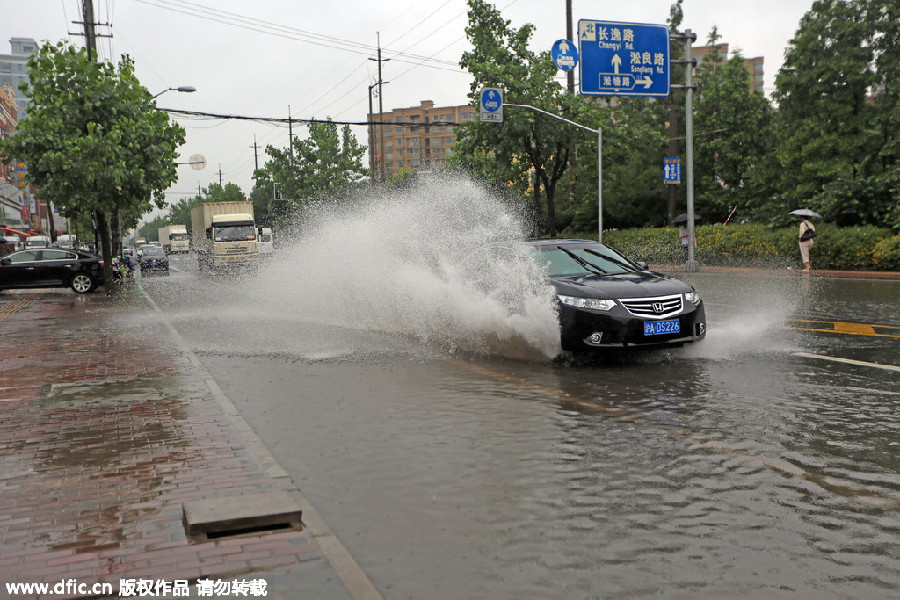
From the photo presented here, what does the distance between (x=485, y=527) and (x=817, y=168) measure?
1360 inches

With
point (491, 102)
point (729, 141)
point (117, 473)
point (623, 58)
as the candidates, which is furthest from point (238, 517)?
point (729, 141)

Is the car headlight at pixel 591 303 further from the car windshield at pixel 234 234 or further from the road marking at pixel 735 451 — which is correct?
the car windshield at pixel 234 234

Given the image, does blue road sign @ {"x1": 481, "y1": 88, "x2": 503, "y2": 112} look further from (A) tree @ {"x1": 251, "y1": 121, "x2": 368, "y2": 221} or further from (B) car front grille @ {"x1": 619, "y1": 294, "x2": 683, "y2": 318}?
(A) tree @ {"x1": 251, "y1": 121, "x2": 368, "y2": 221}

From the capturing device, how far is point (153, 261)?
166ft

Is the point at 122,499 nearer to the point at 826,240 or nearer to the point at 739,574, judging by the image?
the point at 739,574

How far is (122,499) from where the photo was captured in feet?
16.3

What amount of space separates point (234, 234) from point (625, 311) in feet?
125

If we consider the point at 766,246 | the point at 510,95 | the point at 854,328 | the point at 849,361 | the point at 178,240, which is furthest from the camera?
the point at 178,240

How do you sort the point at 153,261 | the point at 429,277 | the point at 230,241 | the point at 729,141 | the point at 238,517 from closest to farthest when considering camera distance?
the point at 238,517 → the point at 429,277 → the point at 729,141 → the point at 230,241 → the point at 153,261

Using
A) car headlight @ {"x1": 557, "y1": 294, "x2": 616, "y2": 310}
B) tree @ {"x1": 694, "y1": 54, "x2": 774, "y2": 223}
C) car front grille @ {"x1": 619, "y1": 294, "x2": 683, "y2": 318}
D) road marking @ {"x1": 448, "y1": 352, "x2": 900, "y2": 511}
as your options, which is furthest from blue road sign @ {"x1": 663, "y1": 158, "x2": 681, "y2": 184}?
road marking @ {"x1": 448, "y1": 352, "x2": 900, "y2": 511}

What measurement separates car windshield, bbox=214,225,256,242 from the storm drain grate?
41.6m

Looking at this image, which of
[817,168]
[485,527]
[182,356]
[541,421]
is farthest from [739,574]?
[817,168]

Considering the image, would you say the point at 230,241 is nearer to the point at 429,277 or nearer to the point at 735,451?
the point at 429,277

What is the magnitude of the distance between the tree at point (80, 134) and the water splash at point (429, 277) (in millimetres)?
9273
